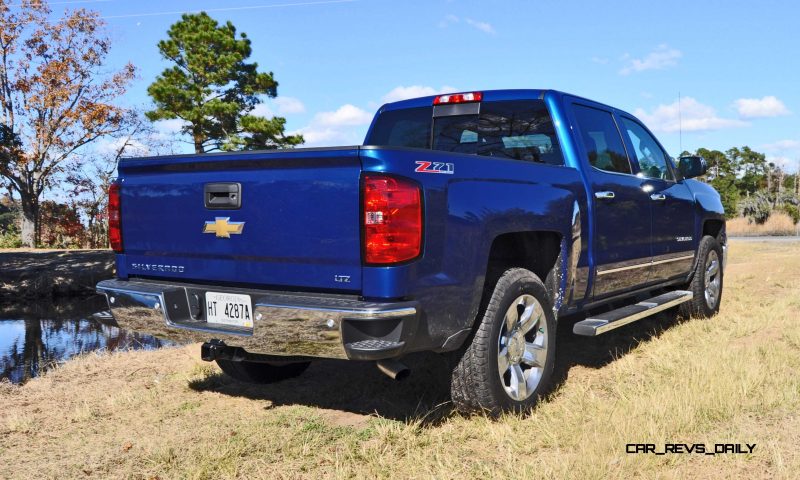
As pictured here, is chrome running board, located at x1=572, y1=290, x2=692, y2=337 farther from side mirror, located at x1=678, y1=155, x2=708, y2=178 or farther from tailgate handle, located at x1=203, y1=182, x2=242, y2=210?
tailgate handle, located at x1=203, y1=182, x2=242, y2=210

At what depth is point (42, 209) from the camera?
29.0 meters

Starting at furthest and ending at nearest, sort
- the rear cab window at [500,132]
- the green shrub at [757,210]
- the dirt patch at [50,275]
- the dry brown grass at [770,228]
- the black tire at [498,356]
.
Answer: the green shrub at [757,210]
the dry brown grass at [770,228]
the dirt patch at [50,275]
the rear cab window at [500,132]
the black tire at [498,356]

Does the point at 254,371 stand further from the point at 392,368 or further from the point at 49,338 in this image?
the point at 49,338

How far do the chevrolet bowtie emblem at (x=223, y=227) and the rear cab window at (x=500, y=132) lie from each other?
5.47 ft

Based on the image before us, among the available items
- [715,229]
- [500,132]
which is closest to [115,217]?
[500,132]

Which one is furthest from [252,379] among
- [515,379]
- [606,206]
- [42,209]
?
[42,209]

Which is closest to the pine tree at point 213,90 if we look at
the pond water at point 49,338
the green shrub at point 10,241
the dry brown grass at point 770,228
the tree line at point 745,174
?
the green shrub at point 10,241

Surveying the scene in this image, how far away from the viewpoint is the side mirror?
6.36m

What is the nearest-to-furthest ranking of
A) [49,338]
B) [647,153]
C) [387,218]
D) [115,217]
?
[387,218]
[115,217]
[647,153]
[49,338]

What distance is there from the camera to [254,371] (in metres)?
4.88

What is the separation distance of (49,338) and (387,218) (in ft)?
28.6

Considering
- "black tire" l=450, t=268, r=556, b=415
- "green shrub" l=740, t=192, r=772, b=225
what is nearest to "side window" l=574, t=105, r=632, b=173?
"black tire" l=450, t=268, r=556, b=415

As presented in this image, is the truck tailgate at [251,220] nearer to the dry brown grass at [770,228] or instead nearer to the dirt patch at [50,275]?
the dirt patch at [50,275]

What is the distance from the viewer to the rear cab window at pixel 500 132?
15.9 ft
